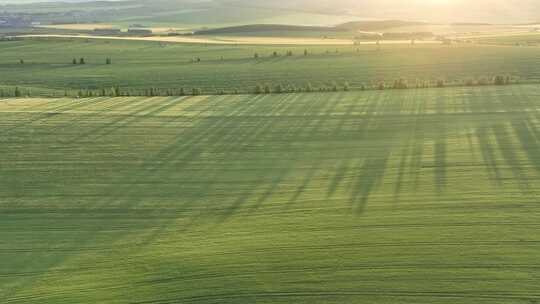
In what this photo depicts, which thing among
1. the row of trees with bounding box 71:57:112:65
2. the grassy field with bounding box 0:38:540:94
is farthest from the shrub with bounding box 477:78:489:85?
the row of trees with bounding box 71:57:112:65

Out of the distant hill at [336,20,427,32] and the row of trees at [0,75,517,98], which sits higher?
the distant hill at [336,20,427,32]

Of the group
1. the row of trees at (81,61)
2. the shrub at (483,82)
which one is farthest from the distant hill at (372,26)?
the shrub at (483,82)

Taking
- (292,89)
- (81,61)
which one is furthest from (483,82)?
(81,61)

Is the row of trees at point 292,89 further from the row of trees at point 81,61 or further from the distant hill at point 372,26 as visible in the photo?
the distant hill at point 372,26

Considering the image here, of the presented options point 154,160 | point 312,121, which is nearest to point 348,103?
point 312,121

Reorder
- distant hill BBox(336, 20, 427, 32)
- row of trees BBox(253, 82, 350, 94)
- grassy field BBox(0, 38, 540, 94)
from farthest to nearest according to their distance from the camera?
distant hill BBox(336, 20, 427, 32) < grassy field BBox(0, 38, 540, 94) < row of trees BBox(253, 82, 350, 94)

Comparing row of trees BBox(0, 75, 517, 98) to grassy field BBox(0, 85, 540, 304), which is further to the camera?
row of trees BBox(0, 75, 517, 98)

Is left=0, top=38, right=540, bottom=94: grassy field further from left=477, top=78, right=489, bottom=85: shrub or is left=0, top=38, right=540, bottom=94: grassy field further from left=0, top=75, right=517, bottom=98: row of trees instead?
left=477, top=78, right=489, bottom=85: shrub
